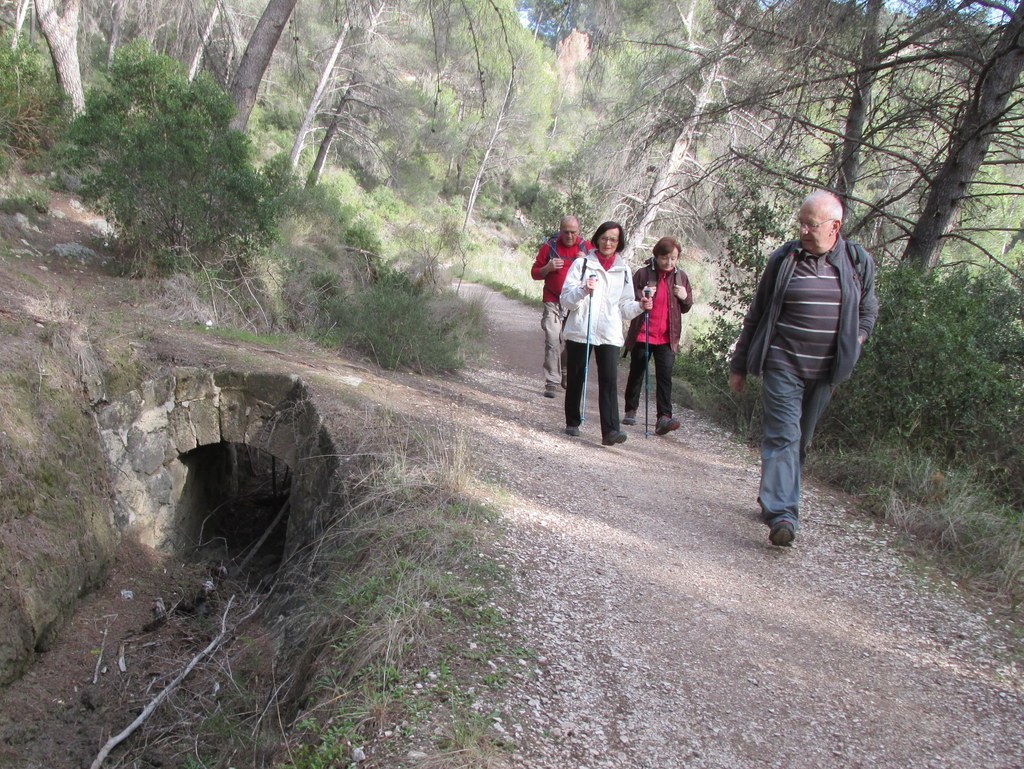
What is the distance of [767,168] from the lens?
7.60m

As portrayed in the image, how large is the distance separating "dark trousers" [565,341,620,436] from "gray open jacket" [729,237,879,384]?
1.51m

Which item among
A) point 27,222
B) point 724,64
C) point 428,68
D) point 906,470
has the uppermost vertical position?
point 428,68

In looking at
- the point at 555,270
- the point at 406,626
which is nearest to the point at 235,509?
the point at 555,270

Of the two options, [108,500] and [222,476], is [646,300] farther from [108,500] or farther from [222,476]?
[222,476]

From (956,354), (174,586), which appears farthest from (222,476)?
(956,354)

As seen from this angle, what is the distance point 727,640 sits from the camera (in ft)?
11.0

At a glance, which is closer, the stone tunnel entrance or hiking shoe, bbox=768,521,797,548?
hiking shoe, bbox=768,521,797,548

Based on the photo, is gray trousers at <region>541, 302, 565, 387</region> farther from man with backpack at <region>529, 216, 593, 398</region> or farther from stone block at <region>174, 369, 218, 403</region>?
stone block at <region>174, 369, 218, 403</region>

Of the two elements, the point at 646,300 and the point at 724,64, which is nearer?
the point at 646,300

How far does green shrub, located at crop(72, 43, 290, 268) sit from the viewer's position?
26.1ft

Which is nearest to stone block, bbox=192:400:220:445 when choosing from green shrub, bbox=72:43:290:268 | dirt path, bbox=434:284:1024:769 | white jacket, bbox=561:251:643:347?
green shrub, bbox=72:43:290:268

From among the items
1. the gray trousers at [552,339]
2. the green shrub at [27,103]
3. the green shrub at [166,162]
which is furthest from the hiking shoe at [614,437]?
the green shrub at [27,103]

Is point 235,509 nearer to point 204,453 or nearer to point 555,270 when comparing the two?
point 204,453

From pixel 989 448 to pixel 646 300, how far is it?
2.91 metres
